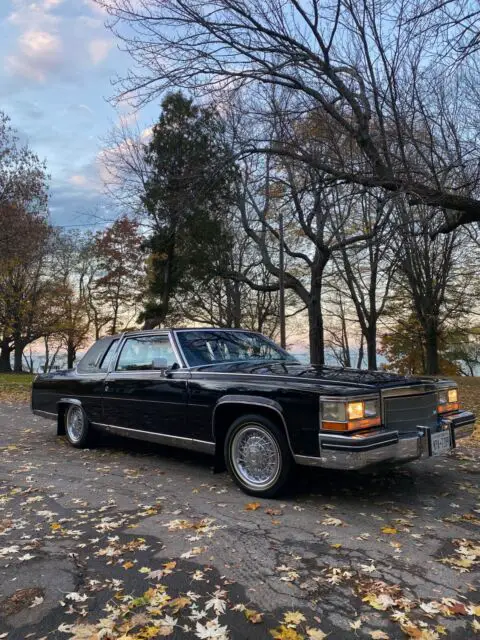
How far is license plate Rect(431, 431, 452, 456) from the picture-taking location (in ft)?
15.4

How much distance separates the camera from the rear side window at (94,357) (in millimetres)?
7230

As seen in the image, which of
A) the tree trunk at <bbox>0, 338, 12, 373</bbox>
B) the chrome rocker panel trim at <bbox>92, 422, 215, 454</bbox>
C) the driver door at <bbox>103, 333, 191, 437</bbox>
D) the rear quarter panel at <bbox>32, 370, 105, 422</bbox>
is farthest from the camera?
the tree trunk at <bbox>0, 338, 12, 373</bbox>

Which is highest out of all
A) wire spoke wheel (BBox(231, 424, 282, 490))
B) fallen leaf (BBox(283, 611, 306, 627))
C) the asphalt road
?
wire spoke wheel (BBox(231, 424, 282, 490))

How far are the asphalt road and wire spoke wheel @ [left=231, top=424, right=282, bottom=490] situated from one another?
0.20 meters

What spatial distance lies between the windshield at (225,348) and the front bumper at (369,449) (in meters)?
1.86

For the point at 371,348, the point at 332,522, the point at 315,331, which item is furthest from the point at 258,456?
the point at 371,348

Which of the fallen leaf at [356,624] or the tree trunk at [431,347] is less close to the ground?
the tree trunk at [431,347]

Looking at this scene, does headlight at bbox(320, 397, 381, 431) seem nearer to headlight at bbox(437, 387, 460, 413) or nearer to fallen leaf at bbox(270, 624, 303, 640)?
headlight at bbox(437, 387, 460, 413)

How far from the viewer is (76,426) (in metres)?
7.56

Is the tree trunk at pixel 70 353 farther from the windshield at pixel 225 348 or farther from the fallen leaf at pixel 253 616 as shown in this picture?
the fallen leaf at pixel 253 616

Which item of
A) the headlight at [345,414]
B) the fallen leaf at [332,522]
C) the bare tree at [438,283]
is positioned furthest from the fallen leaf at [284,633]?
the bare tree at [438,283]

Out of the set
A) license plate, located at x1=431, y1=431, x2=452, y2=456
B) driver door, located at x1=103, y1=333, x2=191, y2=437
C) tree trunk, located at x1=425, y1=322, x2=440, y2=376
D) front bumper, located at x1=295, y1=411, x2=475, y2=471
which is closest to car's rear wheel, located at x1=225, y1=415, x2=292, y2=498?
front bumper, located at x1=295, y1=411, x2=475, y2=471

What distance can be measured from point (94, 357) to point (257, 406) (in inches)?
136

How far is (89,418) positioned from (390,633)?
537 centimetres
